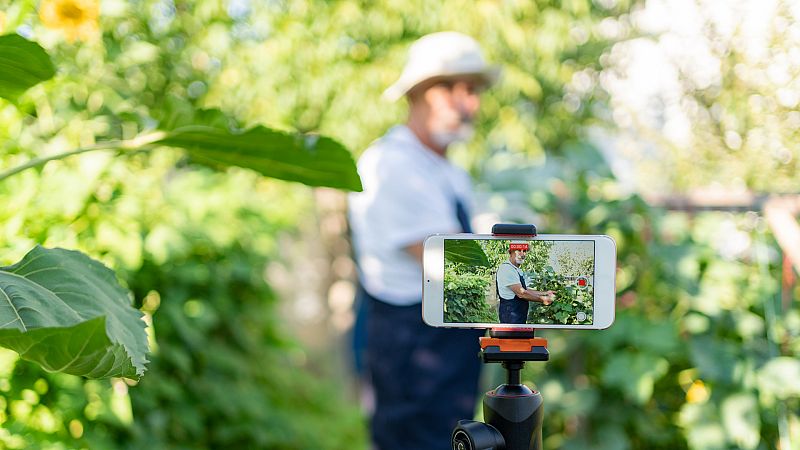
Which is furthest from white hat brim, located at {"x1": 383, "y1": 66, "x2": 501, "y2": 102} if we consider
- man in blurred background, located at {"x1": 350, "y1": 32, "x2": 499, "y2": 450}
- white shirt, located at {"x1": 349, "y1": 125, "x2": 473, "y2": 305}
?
white shirt, located at {"x1": 349, "y1": 125, "x2": 473, "y2": 305}

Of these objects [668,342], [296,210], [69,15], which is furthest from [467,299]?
[296,210]

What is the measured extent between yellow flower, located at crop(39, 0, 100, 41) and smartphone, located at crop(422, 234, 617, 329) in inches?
50.0

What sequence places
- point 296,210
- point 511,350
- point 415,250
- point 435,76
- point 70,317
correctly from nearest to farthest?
1. point 70,317
2. point 511,350
3. point 415,250
4. point 435,76
5. point 296,210

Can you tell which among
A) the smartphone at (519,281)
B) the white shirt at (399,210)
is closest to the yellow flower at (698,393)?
the white shirt at (399,210)

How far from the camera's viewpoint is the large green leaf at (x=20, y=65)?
1.01 meters

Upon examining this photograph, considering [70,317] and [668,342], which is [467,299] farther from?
[668,342]

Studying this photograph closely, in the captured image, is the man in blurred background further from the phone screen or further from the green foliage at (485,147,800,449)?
the phone screen

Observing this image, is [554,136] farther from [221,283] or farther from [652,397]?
[221,283]

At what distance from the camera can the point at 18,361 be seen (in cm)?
153

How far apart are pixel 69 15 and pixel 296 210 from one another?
2.27 metres

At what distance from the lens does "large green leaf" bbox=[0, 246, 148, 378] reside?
76 cm

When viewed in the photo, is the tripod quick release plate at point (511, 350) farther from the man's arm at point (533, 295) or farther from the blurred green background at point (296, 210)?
the blurred green background at point (296, 210)

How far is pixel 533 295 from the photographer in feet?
3.52

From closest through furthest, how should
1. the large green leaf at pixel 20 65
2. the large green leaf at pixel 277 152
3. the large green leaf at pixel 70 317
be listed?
the large green leaf at pixel 70 317, the large green leaf at pixel 20 65, the large green leaf at pixel 277 152
